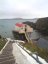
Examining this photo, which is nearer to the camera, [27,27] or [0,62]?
[0,62]

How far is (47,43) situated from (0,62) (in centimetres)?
298

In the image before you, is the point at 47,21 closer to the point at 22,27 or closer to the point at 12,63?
the point at 12,63

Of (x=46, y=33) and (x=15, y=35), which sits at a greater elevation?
(x=46, y=33)

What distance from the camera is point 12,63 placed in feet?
28.4

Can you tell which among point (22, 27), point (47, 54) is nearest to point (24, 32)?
point (22, 27)

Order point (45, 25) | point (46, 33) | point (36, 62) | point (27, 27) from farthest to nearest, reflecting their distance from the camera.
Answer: point (27, 27), point (45, 25), point (46, 33), point (36, 62)

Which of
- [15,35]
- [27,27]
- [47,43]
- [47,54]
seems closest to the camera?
[47,54]

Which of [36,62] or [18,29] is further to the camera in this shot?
[18,29]

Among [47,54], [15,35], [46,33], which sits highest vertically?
[47,54]

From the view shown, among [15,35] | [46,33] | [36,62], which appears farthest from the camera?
[15,35]

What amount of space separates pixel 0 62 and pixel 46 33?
11.3 metres

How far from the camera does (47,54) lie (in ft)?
22.5

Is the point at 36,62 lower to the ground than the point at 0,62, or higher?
higher

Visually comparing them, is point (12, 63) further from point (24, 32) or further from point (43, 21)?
point (24, 32)
